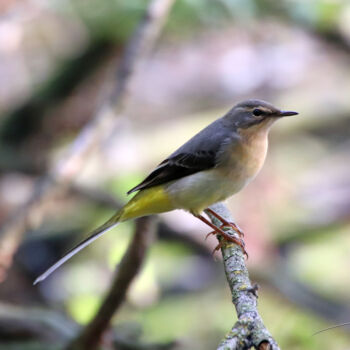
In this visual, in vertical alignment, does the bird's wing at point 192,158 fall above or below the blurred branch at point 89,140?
below

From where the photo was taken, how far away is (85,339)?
374 centimetres

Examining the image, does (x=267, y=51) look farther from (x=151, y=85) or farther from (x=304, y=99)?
(x=151, y=85)

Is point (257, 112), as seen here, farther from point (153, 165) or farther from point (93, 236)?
point (153, 165)

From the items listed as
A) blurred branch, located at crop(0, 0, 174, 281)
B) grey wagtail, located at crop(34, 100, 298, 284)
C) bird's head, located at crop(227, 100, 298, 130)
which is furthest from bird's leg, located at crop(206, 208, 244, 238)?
blurred branch, located at crop(0, 0, 174, 281)

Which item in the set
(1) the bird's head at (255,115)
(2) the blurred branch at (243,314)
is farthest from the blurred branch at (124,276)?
(1) the bird's head at (255,115)

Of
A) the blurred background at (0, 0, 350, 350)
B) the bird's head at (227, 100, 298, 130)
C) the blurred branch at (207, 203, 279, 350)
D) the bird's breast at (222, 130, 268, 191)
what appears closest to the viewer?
the blurred branch at (207, 203, 279, 350)

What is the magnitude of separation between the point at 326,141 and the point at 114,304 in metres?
5.34

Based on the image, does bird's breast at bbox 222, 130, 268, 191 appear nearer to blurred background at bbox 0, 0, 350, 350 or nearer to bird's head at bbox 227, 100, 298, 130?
bird's head at bbox 227, 100, 298, 130

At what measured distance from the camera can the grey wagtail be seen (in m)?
3.73

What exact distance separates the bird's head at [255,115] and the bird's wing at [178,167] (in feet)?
0.90

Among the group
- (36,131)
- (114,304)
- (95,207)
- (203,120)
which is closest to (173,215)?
(95,207)

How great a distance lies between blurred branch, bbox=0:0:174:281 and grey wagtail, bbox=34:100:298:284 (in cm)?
93

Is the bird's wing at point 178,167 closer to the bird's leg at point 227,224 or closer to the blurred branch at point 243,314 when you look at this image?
the bird's leg at point 227,224

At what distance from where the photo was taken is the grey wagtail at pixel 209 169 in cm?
373
